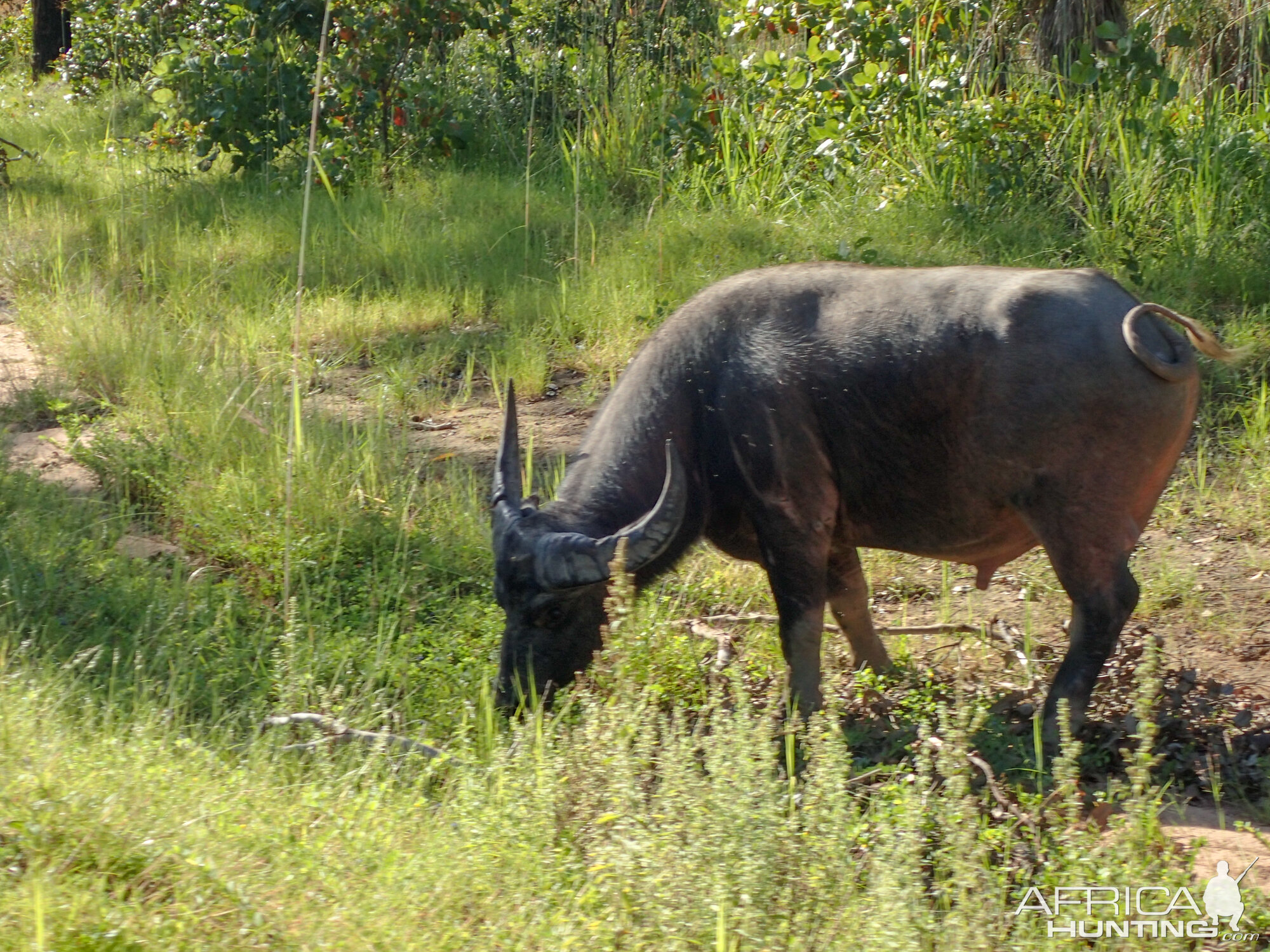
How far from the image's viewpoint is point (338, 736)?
3.72 m

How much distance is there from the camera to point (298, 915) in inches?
103

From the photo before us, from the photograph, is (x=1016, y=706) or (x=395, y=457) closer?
(x=1016, y=706)

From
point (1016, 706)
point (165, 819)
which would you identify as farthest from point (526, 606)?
point (1016, 706)

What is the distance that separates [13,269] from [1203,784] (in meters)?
7.71

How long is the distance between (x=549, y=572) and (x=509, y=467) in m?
0.49

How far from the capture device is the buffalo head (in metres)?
3.78

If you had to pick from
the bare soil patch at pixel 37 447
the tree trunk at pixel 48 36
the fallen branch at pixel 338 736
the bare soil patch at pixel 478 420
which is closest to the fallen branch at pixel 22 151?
the bare soil patch at pixel 37 447

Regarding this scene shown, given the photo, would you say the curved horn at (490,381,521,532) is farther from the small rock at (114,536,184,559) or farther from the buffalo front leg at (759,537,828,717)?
the small rock at (114,536,184,559)

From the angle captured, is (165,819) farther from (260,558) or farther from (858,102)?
(858,102)

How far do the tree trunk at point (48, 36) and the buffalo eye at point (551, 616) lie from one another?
15.0 metres

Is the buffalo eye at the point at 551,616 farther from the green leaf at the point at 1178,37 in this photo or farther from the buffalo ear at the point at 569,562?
the green leaf at the point at 1178,37

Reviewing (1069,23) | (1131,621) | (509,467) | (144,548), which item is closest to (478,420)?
(144,548)

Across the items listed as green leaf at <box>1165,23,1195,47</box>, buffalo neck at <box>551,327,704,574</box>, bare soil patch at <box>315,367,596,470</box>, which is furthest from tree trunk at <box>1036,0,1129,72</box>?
buffalo neck at <box>551,327,704,574</box>

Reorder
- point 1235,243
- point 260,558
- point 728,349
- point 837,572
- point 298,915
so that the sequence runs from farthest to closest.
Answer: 1. point 1235,243
2. point 260,558
3. point 837,572
4. point 728,349
5. point 298,915
